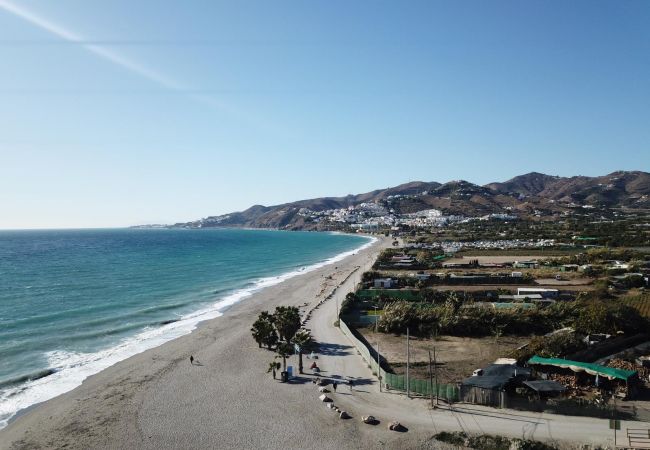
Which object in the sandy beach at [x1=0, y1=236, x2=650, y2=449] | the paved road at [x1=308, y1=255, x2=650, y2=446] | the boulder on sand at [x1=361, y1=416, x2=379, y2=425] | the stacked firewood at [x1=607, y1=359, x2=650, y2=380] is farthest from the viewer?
the stacked firewood at [x1=607, y1=359, x2=650, y2=380]

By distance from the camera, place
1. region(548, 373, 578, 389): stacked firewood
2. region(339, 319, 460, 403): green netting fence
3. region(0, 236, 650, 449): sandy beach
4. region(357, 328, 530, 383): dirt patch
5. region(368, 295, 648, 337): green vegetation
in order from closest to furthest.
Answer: region(0, 236, 650, 449): sandy beach → region(339, 319, 460, 403): green netting fence → region(548, 373, 578, 389): stacked firewood → region(357, 328, 530, 383): dirt patch → region(368, 295, 648, 337): green vegetation

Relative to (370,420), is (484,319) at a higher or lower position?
higher

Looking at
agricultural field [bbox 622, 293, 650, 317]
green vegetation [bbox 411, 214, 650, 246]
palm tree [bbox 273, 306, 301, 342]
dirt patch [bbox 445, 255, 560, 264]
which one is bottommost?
agricultural field [bbox 622, 293, 650, 317]

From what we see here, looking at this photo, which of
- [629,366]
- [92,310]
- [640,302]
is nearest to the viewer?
[629,366]

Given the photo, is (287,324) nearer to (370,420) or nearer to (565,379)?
(370,420)

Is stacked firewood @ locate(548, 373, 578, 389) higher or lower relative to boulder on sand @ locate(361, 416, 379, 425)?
higher

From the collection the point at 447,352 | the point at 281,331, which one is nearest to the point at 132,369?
the point at 281,331

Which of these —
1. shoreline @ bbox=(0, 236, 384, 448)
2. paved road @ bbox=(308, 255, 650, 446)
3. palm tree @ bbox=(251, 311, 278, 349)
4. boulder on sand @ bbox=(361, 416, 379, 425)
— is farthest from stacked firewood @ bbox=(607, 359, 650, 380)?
palm tree @ bbox=(251, 311, 278, 349)

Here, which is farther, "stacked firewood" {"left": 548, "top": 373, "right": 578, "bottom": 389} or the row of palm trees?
the row of palm trees

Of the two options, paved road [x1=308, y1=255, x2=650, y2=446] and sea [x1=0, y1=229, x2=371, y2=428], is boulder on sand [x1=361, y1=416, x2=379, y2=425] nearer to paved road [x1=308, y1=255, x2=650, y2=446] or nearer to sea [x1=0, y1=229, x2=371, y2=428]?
paved road [x1=308, y1=255, x2=650, y2=446]
